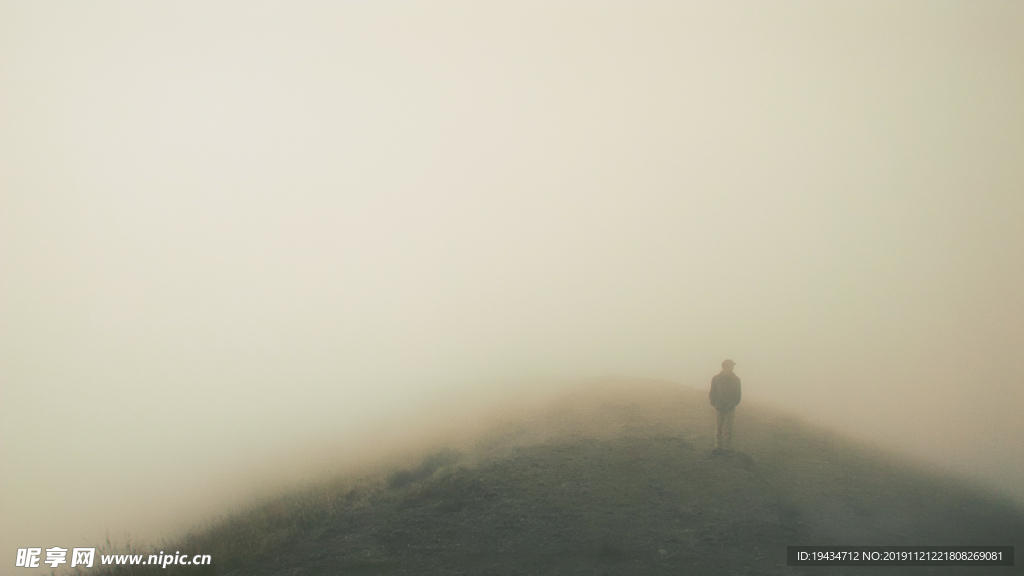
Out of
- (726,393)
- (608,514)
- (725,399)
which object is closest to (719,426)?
(725,399)

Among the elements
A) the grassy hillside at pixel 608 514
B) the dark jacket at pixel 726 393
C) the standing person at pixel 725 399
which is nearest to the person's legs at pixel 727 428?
the standing person at pixel 725 399

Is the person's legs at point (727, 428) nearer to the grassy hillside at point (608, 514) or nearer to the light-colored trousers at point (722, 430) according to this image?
the light-colored trousers at point (722, 430)

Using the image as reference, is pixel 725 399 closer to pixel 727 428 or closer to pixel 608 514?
pixel 727 428

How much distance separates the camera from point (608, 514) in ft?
40.3

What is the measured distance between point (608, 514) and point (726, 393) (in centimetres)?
723

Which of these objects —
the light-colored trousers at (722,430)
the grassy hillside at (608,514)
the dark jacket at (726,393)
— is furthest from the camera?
the light-colored trousers at (722,430)

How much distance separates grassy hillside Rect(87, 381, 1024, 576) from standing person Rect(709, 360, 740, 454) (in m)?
0.63

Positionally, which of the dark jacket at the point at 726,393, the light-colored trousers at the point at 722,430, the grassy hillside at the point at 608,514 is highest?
the dark jacket at the point at 726,393

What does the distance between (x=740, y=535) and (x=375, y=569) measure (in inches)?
349

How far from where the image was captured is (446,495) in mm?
13578

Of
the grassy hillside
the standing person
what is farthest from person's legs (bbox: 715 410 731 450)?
the grassy hillside

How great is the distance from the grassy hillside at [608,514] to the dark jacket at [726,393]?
5.97 feet

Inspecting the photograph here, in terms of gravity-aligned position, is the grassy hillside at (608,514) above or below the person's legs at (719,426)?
below

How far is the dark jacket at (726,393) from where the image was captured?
16531 mm
